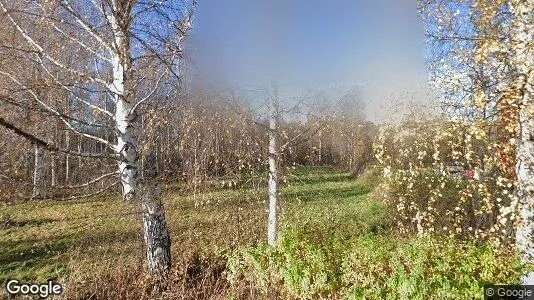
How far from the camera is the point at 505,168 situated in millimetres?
4953

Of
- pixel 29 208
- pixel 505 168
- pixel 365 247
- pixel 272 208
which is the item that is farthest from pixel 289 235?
pixel 29 208

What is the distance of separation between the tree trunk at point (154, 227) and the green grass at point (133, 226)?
0.86 meters

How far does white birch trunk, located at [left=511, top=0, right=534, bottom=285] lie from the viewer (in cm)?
364

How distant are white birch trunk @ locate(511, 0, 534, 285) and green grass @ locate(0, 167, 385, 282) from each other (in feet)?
8.87

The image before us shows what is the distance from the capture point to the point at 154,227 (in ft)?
19.9

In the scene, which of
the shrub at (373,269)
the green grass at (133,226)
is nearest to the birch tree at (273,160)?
the green grass at (133,226)

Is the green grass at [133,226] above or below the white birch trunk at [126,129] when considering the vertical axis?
below

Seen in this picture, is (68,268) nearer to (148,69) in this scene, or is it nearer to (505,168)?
(148,69)

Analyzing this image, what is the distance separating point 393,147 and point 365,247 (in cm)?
247

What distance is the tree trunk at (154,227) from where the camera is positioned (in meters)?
5.95

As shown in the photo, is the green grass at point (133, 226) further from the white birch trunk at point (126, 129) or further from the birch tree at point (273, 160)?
the white birch trunk at point (126, 129)

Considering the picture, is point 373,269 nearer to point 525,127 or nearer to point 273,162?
point 525,127

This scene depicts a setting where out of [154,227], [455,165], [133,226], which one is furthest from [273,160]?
[133,226]

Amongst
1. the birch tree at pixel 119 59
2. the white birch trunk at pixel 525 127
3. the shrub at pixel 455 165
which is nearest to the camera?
the white birch trunk at pixel 525 127
